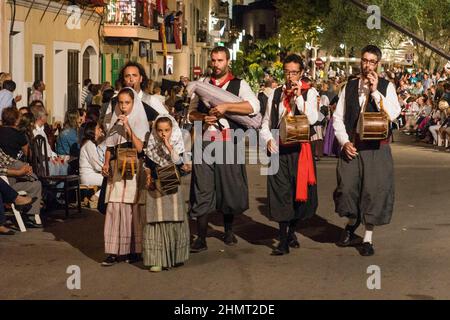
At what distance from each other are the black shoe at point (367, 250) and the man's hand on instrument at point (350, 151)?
31.8 inches

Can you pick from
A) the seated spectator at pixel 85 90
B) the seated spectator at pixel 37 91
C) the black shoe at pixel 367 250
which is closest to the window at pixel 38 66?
the seated spectator at pixel 85 90

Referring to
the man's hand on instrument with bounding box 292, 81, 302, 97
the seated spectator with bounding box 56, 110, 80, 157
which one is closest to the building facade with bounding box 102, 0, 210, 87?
the seated spectator with bounding box 56, 110, 80, 157

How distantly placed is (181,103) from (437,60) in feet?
146

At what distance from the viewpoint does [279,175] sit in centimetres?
1034

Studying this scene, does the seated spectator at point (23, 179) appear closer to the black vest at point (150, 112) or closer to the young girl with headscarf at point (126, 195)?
the black vest at point (150, 112)

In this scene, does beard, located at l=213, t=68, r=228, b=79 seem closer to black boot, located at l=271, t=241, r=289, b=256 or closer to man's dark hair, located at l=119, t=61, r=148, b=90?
man's dark hair, located at l=119, t=61, r=148, b=90

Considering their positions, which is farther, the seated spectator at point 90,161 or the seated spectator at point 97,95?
the seated spectator at point 97,95

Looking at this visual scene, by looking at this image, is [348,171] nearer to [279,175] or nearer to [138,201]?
[279,175]

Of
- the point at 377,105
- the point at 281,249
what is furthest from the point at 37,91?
the point at 377,105

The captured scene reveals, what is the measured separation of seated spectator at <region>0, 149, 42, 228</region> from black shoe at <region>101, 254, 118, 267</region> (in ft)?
8.60

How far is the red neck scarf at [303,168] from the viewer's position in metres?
10.3
